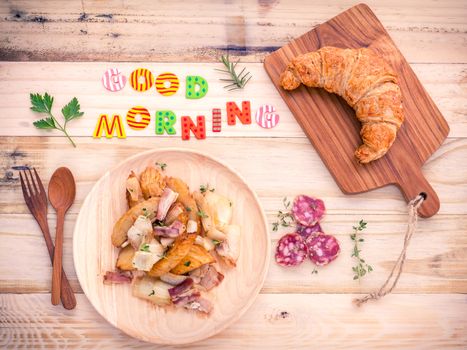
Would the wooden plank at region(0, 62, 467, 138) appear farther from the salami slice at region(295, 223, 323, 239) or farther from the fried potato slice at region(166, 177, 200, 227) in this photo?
the salami slice at region(295, 223, 323, 239)

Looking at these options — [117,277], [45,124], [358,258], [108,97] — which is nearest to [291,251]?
[358,258]

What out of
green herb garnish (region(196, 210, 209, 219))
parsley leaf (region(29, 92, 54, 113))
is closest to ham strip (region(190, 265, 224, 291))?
green herb garnish (region(196, 210, 209, 219))

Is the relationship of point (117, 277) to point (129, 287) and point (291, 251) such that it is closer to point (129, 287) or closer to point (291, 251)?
point (129, 287)

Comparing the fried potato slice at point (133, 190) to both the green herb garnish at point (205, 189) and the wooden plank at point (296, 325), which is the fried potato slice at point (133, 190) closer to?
the green herb garnish at point (205, 189)

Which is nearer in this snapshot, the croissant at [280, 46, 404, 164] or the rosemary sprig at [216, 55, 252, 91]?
the croissant at [280, 46, 404, 164]

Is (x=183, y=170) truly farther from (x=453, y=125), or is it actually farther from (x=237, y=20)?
(x=453, y=125)

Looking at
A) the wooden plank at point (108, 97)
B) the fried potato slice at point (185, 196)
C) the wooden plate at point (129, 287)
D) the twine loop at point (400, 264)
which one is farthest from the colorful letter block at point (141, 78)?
the twine loop at point (400, 264)

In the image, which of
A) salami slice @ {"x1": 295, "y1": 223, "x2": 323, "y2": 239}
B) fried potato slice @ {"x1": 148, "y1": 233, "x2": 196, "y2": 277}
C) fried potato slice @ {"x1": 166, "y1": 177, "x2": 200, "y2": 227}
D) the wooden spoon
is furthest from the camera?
salami slice @ {"x1": 295, "y1": 223, "x2": 323, "y2": 239}
